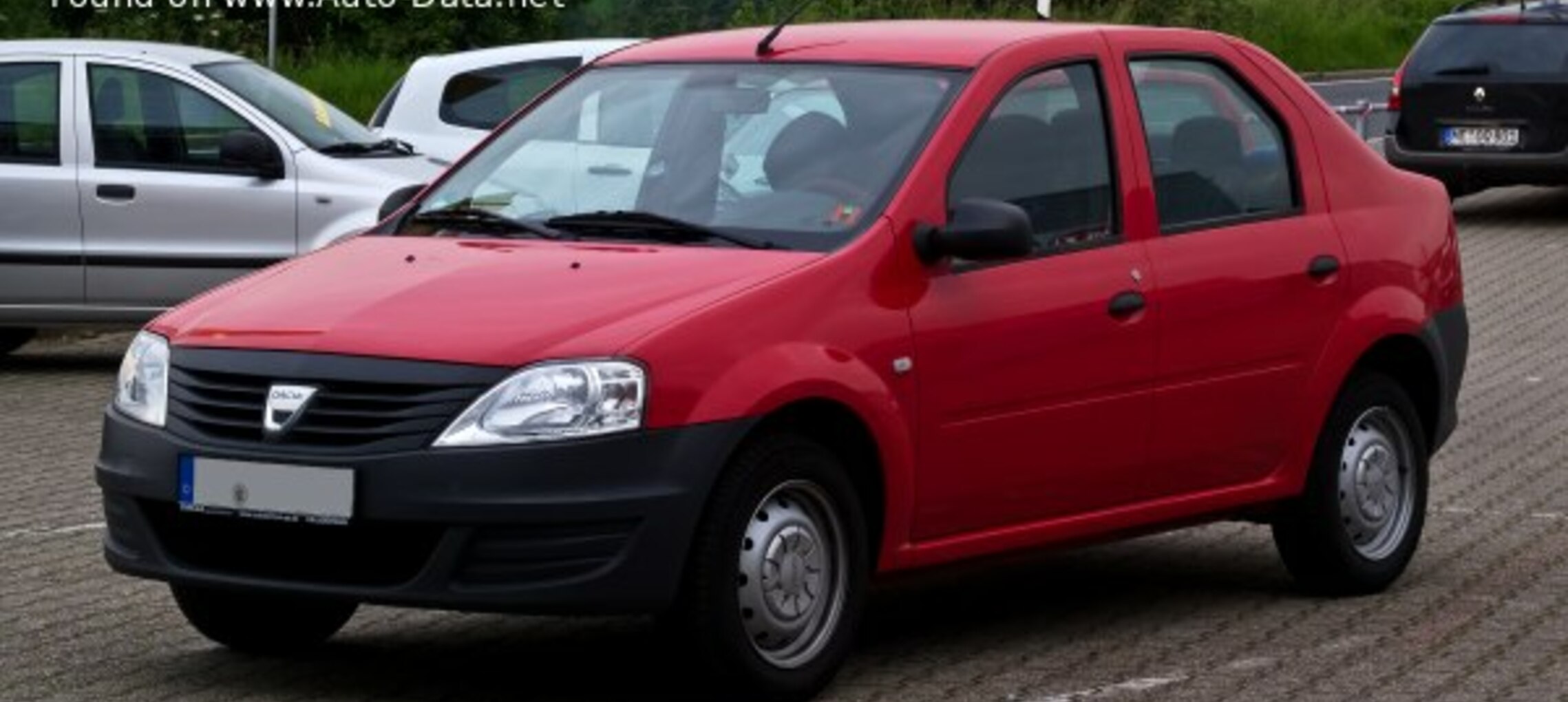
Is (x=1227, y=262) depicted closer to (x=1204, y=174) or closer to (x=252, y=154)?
(x=1204, y=174)

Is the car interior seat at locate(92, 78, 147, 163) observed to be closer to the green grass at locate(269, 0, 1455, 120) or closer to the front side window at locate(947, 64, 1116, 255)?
the front side window at locate(947, 64, 1116, 255)

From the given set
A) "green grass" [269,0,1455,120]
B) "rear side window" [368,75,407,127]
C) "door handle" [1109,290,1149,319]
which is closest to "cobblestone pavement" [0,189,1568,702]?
"door handle" [1109,290,1149,319]

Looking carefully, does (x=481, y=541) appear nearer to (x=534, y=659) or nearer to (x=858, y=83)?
(x=534, y=659)

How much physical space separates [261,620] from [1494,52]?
18847 millimetres

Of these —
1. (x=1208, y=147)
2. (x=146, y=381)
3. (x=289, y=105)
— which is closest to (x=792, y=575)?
(x=146, y=381)

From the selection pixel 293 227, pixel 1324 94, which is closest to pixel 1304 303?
pixel 293 227

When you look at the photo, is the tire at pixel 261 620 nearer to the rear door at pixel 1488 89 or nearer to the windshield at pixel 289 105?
the windshield at pixel 289 105

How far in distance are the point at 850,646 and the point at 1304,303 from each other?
198 centimetres

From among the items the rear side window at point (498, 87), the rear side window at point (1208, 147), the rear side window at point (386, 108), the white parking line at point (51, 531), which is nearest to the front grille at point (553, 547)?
the rear side window at point (1208, 147)

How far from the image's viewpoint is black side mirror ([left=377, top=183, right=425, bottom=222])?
9844 millimetres

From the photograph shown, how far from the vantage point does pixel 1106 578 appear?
425 inches

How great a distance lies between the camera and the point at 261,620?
9.20 meters

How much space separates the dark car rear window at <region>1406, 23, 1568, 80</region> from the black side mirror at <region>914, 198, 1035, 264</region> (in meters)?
18.2

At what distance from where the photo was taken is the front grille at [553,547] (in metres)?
8.10
